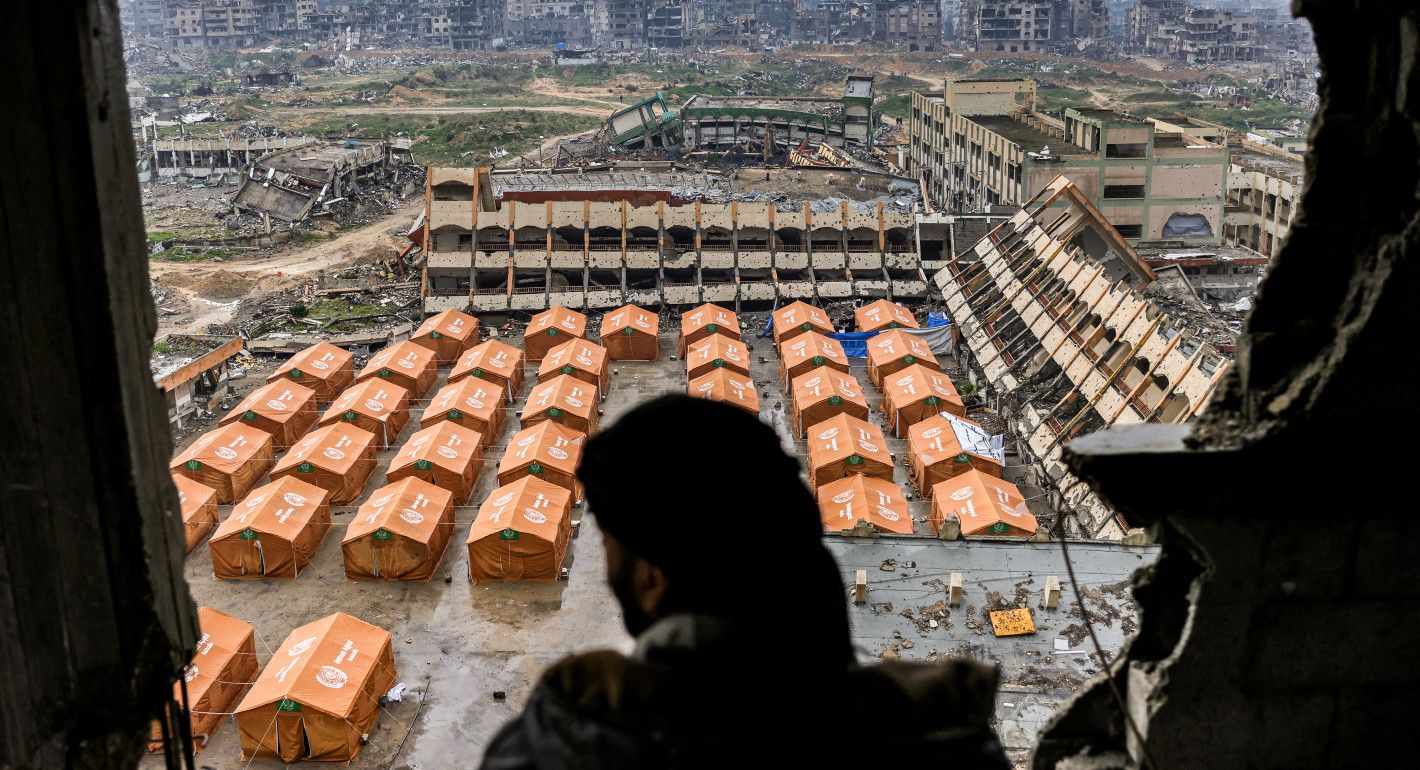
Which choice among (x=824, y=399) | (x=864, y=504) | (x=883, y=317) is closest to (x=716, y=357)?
(x=824, y=399)

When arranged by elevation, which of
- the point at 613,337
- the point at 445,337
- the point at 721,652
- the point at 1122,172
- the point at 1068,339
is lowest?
the point at 613,337

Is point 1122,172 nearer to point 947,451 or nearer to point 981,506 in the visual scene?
point 947,451

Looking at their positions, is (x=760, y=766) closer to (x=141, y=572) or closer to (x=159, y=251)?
(x=141, y=572)

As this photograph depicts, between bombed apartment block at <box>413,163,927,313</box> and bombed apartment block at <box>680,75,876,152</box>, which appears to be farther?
bombed apartment block at <box>680,75,876,152</box>

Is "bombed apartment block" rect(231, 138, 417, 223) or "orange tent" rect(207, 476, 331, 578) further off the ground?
"bombed apartment block" rect(231, 138, 417, 223)

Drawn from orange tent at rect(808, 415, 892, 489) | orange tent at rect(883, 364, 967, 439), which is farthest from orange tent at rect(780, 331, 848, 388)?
orange tent at rect(808, 415, 892, 489)

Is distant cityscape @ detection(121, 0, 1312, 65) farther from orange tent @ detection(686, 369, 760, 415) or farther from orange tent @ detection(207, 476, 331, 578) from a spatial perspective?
orange tent @ detection(207, 476, 331, 578)

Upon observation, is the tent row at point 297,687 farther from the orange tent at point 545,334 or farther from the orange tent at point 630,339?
the orange tent at point 630,339
